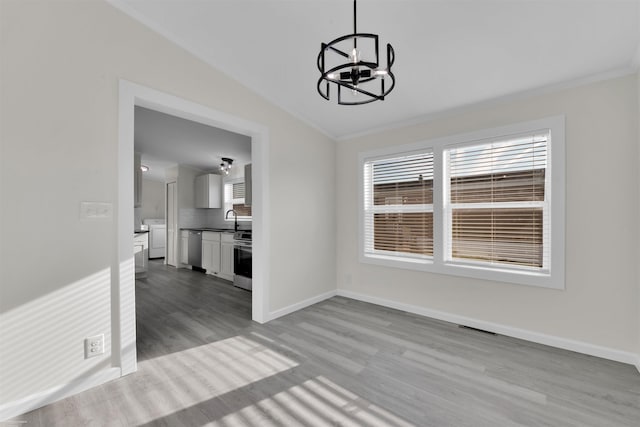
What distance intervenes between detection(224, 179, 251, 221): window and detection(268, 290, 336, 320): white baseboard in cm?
272

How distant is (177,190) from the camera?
6.49m

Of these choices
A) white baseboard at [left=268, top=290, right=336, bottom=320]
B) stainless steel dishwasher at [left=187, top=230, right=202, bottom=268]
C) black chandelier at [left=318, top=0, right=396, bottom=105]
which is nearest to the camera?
black chandelier at [left=318, top=0, right=396, bottom=105]

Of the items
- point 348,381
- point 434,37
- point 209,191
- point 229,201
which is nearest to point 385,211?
point 434,37

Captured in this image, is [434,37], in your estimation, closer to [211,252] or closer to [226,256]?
[226,256]

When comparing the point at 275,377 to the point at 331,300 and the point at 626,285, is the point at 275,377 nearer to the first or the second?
the point at 331,300

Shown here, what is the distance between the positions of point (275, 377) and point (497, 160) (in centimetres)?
303

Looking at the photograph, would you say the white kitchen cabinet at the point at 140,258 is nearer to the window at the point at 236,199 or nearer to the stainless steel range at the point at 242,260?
the window at the point at 236,199

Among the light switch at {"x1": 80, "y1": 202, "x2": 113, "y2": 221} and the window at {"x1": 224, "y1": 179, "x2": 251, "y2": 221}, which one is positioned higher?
the window at {"x1": 224, "y1": 179, "x2": 251, "y2": 221}

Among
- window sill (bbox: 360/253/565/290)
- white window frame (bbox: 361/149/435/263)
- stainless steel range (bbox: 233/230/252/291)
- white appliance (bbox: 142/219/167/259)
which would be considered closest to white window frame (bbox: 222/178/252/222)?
stainless steel range (bbox: 233/230/252/291)

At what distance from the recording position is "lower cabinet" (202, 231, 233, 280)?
5.35 m

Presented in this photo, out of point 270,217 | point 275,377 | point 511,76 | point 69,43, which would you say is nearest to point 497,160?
point 511,76

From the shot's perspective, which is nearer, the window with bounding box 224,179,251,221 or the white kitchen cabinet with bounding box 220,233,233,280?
the white kitchen cabinet with bounding box 220,233,233,280

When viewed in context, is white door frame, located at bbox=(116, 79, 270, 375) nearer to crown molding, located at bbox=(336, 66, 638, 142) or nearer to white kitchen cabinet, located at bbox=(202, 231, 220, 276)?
crown molding, located at bbox=(336, 66, 638, 142)

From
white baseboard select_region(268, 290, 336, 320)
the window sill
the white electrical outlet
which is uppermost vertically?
the window sill
